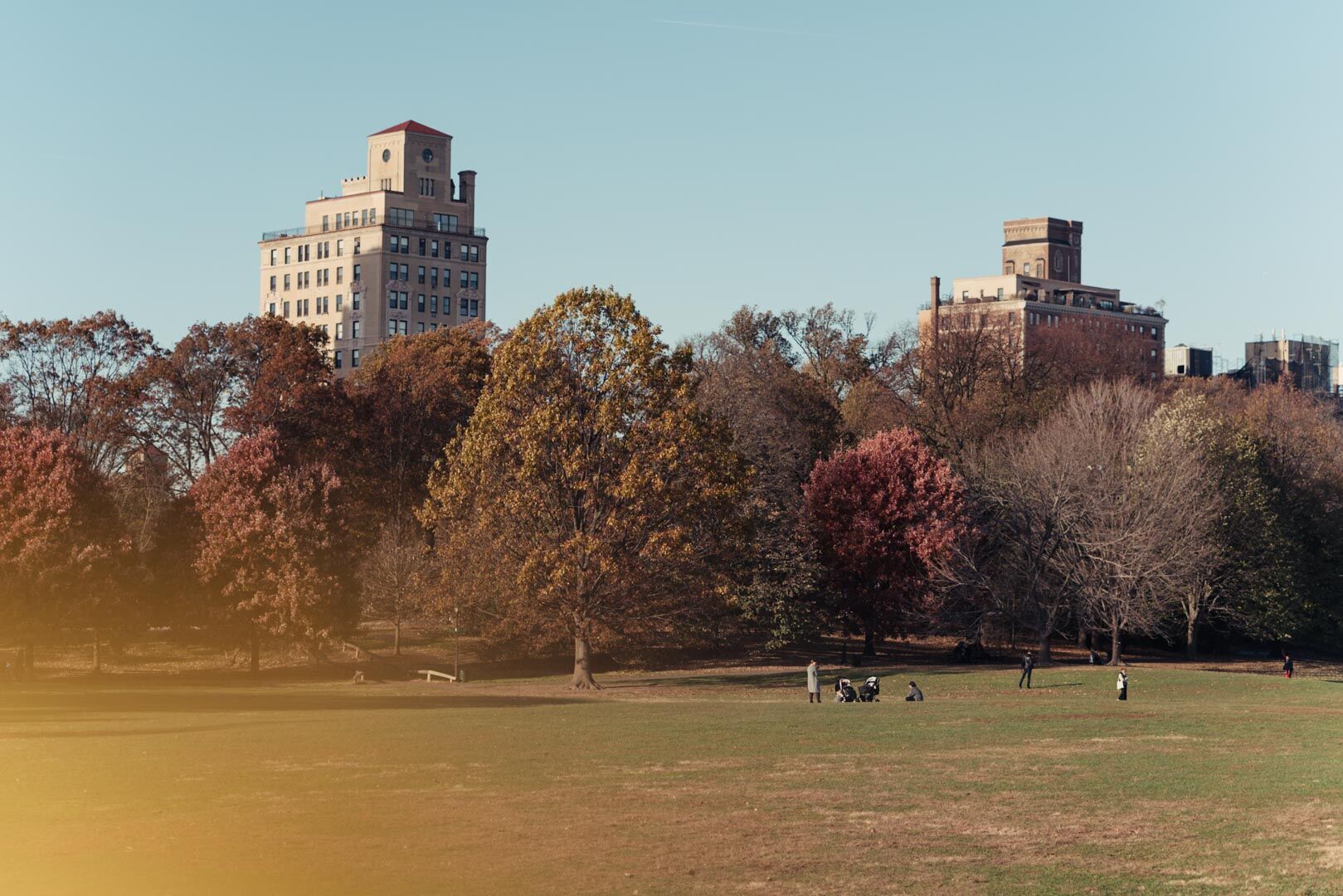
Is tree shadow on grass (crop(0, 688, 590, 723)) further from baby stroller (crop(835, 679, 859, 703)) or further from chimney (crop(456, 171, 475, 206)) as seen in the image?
chimney (crop(456, 171, 475, 206))

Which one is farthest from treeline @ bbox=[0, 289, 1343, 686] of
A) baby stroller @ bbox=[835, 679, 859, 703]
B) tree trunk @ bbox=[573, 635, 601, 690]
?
baby stroller @ bbox=[835, 679, 859, 703]

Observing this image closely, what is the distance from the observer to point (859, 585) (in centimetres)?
8919

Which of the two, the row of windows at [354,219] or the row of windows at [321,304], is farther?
the row of windows at [321,304]

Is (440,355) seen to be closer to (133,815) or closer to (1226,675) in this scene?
(1226,675)

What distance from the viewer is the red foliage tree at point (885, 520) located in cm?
8594

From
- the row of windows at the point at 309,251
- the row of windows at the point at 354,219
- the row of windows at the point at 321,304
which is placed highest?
the row of windows at the point at 354,219

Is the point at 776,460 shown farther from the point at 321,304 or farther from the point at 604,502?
the point at 321,304

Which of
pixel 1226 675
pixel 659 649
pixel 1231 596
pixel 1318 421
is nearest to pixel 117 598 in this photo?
pixel 659 649

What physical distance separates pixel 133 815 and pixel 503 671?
175 feet

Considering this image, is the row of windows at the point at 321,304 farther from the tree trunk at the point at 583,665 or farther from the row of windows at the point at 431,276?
the tree trunk at the point at 583,665

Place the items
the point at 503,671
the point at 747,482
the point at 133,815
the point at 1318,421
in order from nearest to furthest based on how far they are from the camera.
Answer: the point at 133,815
the point at 747,482
the point at 503,671
the point at 1318,421

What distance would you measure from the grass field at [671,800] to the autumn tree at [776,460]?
26.6 meters

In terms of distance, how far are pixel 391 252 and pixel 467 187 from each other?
14796 millimetres

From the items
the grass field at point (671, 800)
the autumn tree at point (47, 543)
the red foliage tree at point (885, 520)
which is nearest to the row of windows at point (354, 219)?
the red foliage tree at point (885, 520)
